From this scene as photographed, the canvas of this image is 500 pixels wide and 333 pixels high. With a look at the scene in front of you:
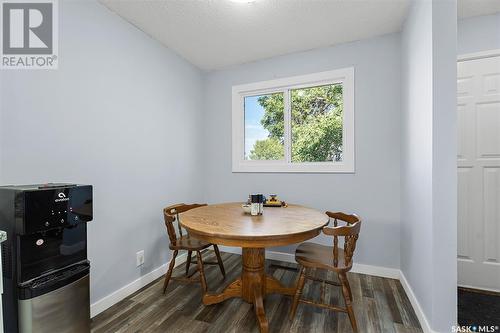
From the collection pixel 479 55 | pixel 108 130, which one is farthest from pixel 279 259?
pixel 479 55

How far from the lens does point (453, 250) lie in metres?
1.48

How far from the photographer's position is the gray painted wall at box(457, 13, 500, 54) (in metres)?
2.12

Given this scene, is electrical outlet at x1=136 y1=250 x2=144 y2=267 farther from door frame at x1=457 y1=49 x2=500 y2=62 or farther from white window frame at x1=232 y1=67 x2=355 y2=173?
door frame at x1=457 y1=49 x2=500 y2=62

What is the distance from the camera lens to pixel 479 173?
7.16 ft

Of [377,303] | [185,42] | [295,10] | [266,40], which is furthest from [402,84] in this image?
[185,42]

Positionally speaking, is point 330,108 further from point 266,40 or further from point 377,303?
point 377,303

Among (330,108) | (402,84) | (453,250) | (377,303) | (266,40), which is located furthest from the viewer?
(330,108)

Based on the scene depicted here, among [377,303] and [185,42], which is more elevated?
[185,42]

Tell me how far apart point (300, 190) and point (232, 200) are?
3.05ft

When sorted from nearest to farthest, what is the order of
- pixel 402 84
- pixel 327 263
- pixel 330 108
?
1. pixel 327 263
2. pixel 402 84
3. pixel 330 108

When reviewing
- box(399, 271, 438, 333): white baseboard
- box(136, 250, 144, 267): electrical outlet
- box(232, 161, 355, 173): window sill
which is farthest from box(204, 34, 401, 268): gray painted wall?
box(136, 250, 144, 267): electrical outlet

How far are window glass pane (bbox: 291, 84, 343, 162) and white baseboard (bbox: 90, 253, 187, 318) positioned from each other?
201cm

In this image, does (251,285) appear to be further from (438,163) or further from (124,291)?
(438,163)

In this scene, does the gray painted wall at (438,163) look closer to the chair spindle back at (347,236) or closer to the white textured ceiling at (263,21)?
the chair spindle back at (347,236)
